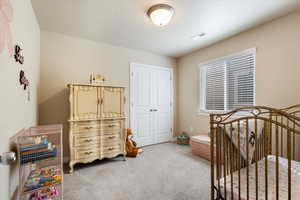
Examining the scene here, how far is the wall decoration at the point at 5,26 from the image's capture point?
979mm

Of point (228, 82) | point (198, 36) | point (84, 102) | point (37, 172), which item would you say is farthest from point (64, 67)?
point (228, 82)

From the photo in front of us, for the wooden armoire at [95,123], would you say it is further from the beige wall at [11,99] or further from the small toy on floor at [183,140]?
the small toy on floor at [183,140]

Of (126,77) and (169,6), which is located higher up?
(169,6)

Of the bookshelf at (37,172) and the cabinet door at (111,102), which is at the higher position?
the cabinet door at (111,102)

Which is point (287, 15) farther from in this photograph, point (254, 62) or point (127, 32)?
point (127, 32)

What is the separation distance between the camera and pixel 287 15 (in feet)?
6.95

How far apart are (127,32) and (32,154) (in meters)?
2.37

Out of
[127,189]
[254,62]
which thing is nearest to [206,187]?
[127,189]

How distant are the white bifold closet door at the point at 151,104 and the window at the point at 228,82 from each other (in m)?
0.98

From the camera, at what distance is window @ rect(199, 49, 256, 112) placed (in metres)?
2.63

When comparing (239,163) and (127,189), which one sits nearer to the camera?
(239,163)

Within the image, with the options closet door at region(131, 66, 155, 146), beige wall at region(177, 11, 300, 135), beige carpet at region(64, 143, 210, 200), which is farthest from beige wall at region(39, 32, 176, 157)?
beige wall at region(177, 11, 300, 135)

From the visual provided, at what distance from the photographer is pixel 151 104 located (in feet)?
12.4

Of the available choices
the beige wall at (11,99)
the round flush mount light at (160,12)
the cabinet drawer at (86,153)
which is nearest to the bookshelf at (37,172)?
the beige wall at (11,99)
